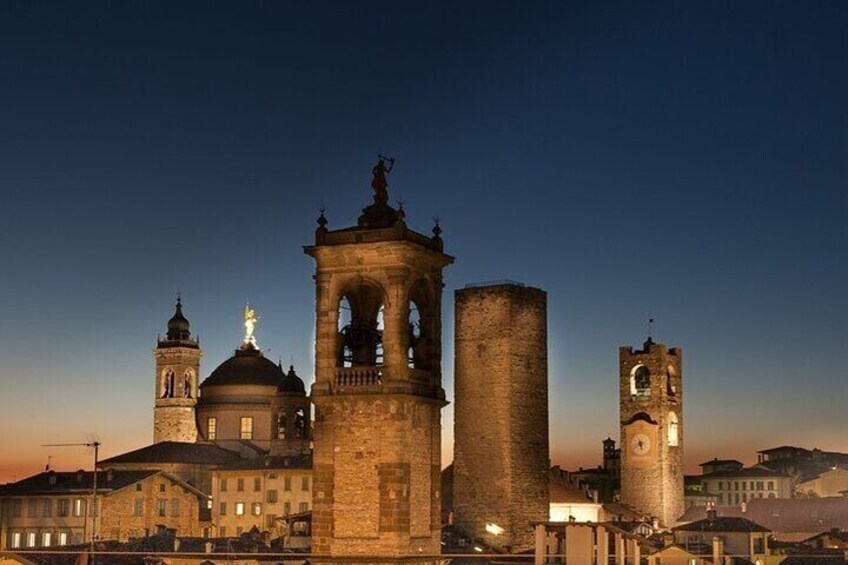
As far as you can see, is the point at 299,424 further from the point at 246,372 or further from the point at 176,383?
the point at 176,383

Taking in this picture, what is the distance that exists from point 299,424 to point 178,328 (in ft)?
59.8

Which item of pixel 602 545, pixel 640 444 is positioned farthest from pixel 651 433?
pixel 602 545

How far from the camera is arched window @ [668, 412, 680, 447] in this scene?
106 metres

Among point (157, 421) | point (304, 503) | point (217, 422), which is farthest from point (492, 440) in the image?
point (157, 421)

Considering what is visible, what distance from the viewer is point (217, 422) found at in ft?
331

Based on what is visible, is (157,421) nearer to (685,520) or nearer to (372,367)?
(685,520)

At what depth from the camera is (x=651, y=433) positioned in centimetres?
10400

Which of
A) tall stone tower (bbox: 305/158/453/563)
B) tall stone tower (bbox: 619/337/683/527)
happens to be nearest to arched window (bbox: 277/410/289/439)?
tall stone tower (bbox: 619/337/683/527)

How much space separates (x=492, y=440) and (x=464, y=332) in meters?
5.14

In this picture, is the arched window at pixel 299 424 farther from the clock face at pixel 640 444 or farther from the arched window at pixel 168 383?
the clock face at pixel 640 444

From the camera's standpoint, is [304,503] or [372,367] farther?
[304,503]

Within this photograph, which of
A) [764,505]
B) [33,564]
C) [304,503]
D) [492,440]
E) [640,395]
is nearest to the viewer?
[33,564]

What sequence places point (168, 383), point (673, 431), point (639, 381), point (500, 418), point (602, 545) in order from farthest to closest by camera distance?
point (168, 383)
point (673, 431)
point (639, 381)
point (500, 418)
point (602, 545)

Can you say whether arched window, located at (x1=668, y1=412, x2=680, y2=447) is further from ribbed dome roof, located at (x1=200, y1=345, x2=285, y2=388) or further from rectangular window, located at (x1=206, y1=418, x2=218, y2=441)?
rectangular window, located at (x1=206, y1=418, x2=218, y2=441)
